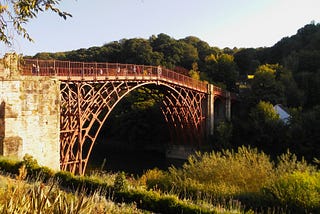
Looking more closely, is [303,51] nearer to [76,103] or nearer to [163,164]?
[163,164]

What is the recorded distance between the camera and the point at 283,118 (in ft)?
124

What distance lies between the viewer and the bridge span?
19.5 meters

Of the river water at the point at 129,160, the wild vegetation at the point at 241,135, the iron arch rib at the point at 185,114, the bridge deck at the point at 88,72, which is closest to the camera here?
the wild vegetation at the point at 241,135

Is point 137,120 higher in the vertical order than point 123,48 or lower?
lower

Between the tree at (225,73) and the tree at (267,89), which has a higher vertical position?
the tree at (225,73)

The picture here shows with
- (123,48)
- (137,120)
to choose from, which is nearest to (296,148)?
(137,120)

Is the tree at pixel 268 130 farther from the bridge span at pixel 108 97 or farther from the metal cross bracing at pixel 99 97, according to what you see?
the metal cross bracing at pixel 99 97

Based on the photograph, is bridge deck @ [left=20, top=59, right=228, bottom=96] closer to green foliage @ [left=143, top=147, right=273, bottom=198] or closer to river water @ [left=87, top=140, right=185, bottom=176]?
green foliage @ [left=143, top=147, right=273, bottom=198]

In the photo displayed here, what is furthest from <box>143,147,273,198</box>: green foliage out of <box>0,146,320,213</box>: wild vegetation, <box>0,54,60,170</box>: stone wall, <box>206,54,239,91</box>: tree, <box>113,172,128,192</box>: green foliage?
<box>206,54,239,91</box>: tree

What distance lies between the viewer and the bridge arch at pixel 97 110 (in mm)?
19781

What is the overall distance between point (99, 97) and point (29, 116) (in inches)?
262

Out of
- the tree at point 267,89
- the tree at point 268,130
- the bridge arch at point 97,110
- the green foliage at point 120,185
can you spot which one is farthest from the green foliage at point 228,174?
the tree at point 267,89

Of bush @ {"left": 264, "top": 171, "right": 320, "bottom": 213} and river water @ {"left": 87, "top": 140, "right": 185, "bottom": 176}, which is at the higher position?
bush @ {"left": 264, "top": 171, "right": 320, "bottom": 213}

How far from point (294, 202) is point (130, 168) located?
25649 mm
